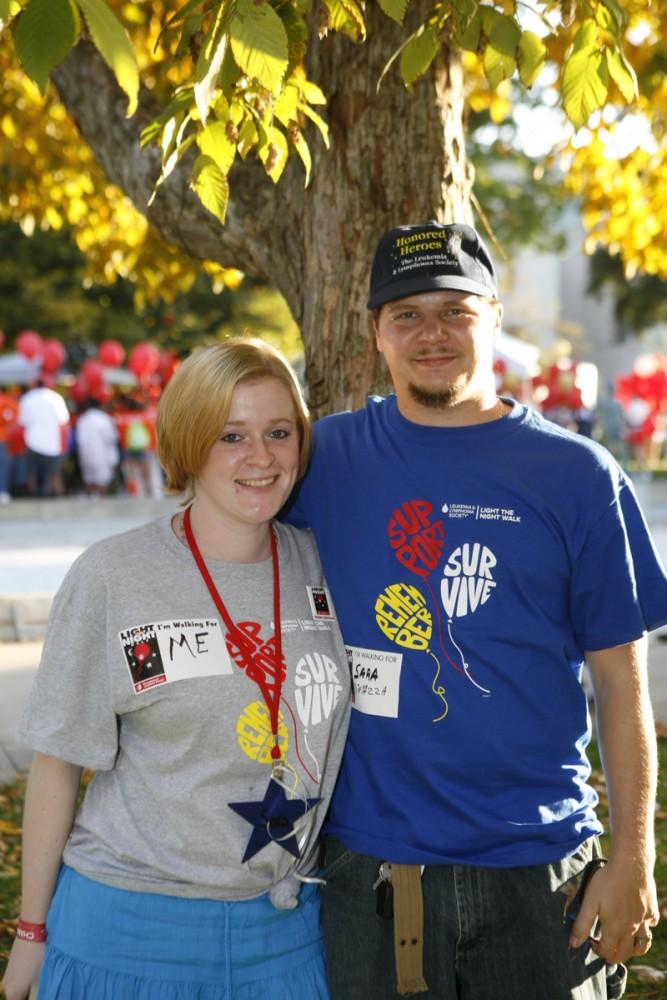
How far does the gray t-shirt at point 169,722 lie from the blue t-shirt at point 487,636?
0.46ft

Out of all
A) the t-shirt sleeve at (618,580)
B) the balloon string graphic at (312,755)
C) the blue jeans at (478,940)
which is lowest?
the blue jeans at (478,940)

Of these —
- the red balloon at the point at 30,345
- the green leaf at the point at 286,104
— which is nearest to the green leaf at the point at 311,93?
the green leaf at the point at 286,104

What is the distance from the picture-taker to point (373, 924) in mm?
2500

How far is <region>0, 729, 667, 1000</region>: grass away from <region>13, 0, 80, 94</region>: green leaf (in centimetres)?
315

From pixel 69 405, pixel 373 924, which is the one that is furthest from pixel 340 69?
pixel 69 405

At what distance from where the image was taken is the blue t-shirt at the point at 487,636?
8.11ft

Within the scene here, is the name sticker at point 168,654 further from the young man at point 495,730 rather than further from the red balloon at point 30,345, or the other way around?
the red balloon at point 30,345

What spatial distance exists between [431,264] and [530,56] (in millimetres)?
703

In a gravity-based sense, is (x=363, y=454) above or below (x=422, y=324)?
below

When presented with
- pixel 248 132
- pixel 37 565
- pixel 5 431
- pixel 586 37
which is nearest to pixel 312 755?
pixel 248 132

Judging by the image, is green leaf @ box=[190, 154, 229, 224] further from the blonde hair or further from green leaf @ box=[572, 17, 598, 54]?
green leaf @ box=[572, 17, 598, 54]

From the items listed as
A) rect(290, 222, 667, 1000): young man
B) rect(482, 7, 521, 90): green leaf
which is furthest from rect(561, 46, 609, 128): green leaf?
rect(290, 222, 667, 1000): young man

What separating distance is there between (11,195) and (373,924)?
7.44m

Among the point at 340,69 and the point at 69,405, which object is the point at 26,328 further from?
the point at 340,69
